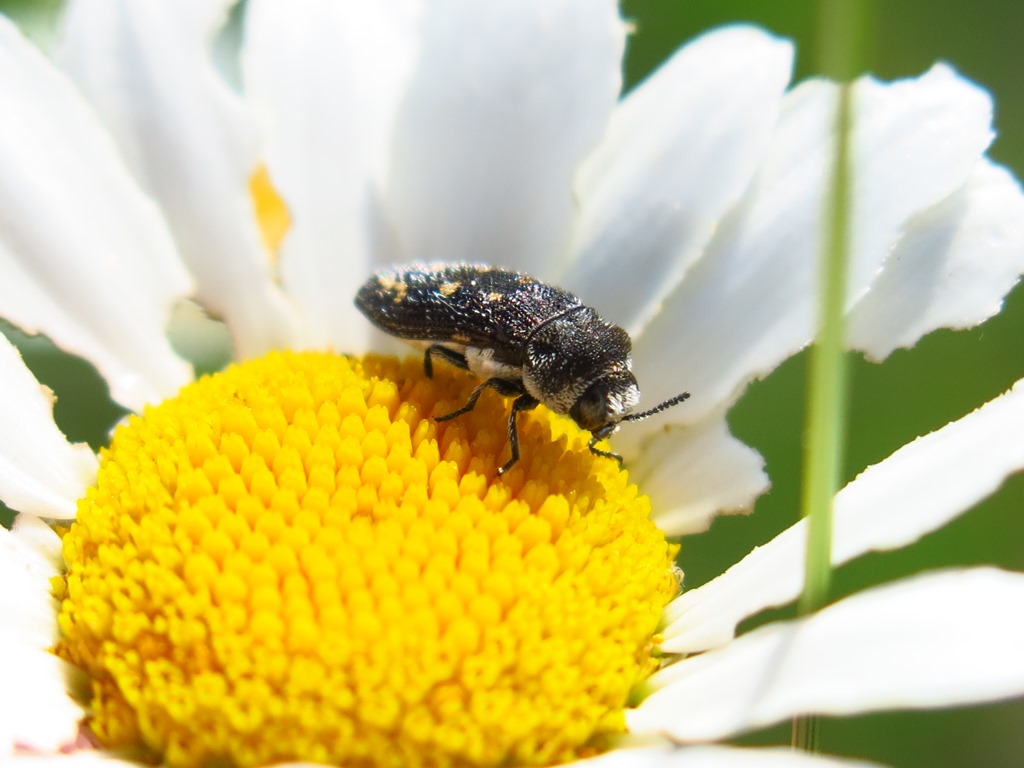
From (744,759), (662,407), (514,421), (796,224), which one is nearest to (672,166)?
(796,224)

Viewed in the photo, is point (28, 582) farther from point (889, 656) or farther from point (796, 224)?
point (796, 224)

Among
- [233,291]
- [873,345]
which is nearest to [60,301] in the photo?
[233,291]

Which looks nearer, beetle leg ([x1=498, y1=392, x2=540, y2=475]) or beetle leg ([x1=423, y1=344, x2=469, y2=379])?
beetle leg ([x1=498, y1=392, x2=540, y2=475])

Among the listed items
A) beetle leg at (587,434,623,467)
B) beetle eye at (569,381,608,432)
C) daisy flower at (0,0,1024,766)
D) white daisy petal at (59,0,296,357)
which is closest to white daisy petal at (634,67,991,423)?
daisy flower at (0,0,1024,766)

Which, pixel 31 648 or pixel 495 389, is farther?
pixel 495 389

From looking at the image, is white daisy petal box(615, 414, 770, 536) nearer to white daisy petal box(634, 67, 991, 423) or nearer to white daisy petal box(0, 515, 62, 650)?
white daisy petal box(634, 67, 991, 423)

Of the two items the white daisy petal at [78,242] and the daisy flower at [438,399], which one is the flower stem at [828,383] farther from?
the white daisy petal at [78,242]
